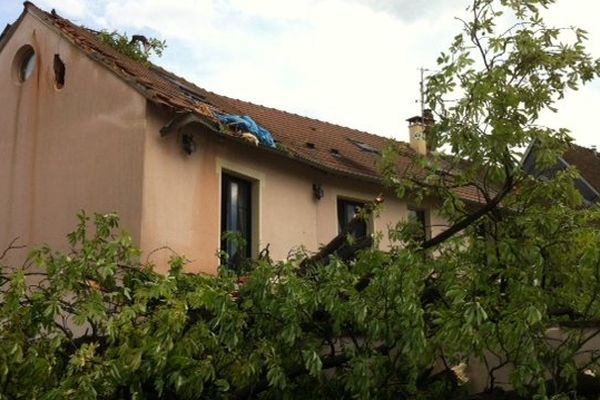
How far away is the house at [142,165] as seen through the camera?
10.8m

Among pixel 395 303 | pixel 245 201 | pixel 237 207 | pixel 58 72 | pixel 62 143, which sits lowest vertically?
pixel 395 303

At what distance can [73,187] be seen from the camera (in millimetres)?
11578

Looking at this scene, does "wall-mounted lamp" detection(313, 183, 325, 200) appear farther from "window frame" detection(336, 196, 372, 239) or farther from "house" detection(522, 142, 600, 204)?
"house" detection(522, 142, 600, 204)

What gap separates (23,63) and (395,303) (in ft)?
32.0

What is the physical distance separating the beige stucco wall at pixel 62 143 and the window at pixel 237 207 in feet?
5.75

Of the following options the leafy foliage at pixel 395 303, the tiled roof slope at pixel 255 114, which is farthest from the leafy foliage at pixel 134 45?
the leafy foliage at pixel 395 303

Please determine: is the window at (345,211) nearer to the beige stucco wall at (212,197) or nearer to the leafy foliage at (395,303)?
the beige stucco wall at (212,197)

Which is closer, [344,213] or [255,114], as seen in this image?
[344,213]

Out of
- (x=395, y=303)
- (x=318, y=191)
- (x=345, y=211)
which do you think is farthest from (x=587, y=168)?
(x=395, y=303)

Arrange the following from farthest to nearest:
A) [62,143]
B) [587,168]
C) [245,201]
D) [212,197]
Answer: [587,168] → [245,201] → [62,143] → [212,197]

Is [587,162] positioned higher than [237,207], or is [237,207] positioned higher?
[587,162]

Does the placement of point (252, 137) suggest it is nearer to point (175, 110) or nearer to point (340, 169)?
point (175, 110)

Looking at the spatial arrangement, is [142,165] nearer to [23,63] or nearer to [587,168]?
[23,63]

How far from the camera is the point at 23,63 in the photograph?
13391mm
